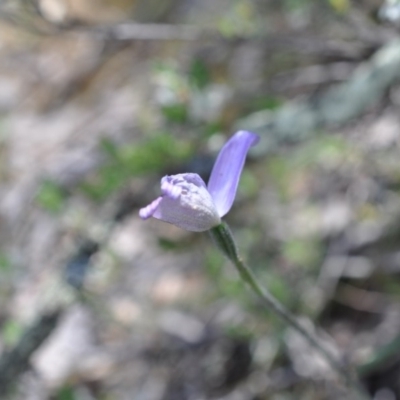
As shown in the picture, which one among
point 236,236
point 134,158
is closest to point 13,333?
point 134,158

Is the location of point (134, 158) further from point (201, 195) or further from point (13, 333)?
point (201, 195)

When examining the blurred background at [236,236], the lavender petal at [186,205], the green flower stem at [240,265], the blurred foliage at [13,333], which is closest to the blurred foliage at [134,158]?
the blurred background at [236,236]

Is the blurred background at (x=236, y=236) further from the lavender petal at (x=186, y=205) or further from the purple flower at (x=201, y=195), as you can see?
the lavender petal at (x=186, y=205)

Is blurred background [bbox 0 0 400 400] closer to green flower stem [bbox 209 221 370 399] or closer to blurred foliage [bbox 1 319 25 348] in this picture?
blurred foliage [bbox 1 319 25 348]

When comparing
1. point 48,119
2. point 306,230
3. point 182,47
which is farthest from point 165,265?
point 48,119

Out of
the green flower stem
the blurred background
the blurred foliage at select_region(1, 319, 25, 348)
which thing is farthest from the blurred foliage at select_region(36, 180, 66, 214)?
the green flower stem

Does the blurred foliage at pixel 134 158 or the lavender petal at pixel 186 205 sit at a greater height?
the lavender petal at pixel 186 205
